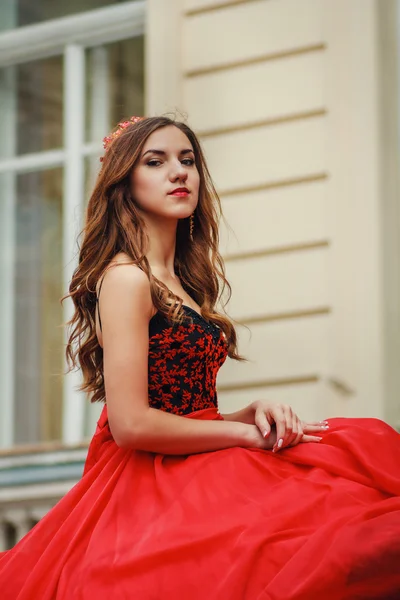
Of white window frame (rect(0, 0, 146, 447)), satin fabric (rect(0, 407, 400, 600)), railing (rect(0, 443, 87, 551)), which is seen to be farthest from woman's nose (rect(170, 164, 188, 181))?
white window frame (rect(0, 0, 146, 447))

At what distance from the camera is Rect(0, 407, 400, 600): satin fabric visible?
1.95m

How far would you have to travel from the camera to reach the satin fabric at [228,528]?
195 centimetres

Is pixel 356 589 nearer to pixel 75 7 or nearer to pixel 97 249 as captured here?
pixel 97 249

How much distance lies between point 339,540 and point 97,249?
94 centimetres

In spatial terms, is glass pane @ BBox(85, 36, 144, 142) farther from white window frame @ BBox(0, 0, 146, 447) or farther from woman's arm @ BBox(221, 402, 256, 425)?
woman's arm @ BBox(221, 402, 256, 425)

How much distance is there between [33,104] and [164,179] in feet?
7.85

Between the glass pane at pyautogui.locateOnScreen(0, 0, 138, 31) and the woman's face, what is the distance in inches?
88.8

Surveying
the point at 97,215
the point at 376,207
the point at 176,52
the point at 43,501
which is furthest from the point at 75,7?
the point at 97,215

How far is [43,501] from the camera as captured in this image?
394 cm

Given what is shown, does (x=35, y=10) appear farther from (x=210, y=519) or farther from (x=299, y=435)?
(x=210, y=519)

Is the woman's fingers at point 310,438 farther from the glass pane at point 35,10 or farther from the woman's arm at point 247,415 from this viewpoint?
the glass pane at point 35,10

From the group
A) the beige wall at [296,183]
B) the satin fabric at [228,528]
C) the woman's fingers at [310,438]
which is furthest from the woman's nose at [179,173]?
the beige wall at [296,183]

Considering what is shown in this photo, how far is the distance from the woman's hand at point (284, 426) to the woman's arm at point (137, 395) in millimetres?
27

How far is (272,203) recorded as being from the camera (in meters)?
3.99
